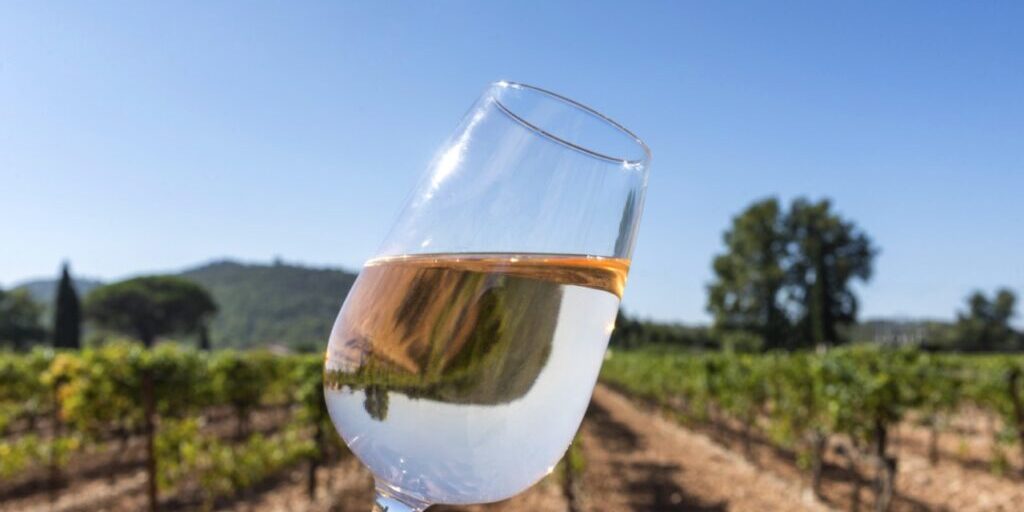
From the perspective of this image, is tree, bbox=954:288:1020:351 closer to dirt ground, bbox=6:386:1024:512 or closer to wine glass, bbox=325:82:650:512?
dirt ground, bbox=6:386:1024:512

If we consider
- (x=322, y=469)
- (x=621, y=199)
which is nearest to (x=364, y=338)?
(x=621, y=199)

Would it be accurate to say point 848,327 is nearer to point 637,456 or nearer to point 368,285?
point 637,456

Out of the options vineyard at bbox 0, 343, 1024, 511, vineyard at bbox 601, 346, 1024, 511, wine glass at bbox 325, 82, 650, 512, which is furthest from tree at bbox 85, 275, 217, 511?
wine glass at bbox 325, 82, 650, 512

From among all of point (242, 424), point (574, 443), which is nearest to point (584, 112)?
point (574, 443)

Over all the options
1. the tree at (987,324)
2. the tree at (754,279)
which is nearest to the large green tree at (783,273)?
the tree at (754,279)

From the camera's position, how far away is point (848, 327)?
177 ft

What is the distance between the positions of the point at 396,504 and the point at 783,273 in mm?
56234

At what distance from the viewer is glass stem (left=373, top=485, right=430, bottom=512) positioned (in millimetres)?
684

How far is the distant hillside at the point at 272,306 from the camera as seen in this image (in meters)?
108

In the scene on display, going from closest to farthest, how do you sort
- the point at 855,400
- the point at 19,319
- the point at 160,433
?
the point at 855,400
the point at 160,433
the point at 19,319

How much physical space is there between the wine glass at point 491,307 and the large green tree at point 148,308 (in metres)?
106

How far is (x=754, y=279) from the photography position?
173 feet

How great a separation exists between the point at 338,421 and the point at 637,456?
1595cm

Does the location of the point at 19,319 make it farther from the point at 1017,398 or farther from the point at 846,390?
the point at 1017,398
